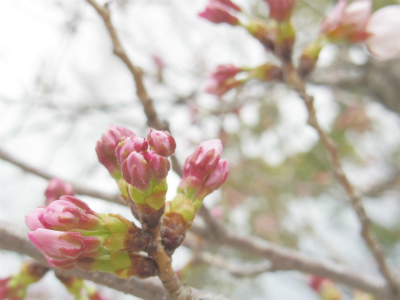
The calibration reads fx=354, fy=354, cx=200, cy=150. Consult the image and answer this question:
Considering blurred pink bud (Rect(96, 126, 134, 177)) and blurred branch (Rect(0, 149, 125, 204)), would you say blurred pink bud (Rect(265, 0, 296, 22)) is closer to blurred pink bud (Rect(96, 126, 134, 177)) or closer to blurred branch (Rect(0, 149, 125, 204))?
blurred pink bud (Rect(96, 126, 134, 177))

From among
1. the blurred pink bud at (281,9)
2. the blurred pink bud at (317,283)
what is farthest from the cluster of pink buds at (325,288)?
the blurred pink bud at (281,9)

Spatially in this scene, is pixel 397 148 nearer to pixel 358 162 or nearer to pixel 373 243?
pixel 358 162

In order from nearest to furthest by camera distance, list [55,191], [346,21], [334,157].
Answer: [55,191]
[334,157]
[346,21]

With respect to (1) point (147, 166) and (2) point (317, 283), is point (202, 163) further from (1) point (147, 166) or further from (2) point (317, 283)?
(2) point (317, 283)

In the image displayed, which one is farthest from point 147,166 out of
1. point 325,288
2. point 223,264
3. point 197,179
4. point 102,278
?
point 325,288

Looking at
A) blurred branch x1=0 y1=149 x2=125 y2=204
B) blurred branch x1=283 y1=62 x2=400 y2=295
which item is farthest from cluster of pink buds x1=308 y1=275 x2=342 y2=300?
blurred branch x1=0 y1=149 x2=125 y2=204

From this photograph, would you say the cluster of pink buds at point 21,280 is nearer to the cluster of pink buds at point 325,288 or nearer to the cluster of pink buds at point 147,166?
the cluster of pink buds at point 147,166
